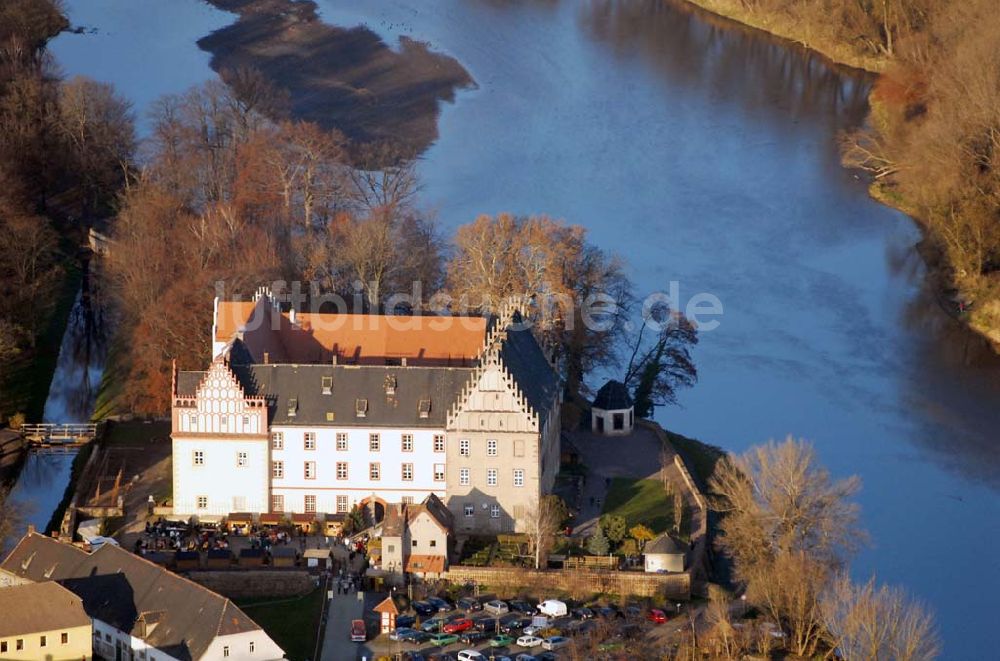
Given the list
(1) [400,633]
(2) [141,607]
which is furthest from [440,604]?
(2) [141,607]

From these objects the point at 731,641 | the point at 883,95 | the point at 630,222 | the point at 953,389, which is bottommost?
the point at 731,641

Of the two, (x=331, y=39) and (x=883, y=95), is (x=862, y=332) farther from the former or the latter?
(x=331, y=39)

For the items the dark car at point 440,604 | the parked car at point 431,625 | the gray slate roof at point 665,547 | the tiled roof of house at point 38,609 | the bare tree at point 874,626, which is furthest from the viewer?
the gray slate roof at point 665,547

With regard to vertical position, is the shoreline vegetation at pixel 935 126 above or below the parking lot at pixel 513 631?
above

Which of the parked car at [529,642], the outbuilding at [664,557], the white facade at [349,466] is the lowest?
the parked car at [529,642]

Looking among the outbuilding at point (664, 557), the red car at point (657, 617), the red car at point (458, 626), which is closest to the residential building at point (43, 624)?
the red car at point (458, 626)

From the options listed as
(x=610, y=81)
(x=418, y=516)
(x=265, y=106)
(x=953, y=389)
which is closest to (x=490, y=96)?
(x=610, y=81)

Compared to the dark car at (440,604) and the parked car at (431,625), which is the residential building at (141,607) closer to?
the parked car at (431,625)
